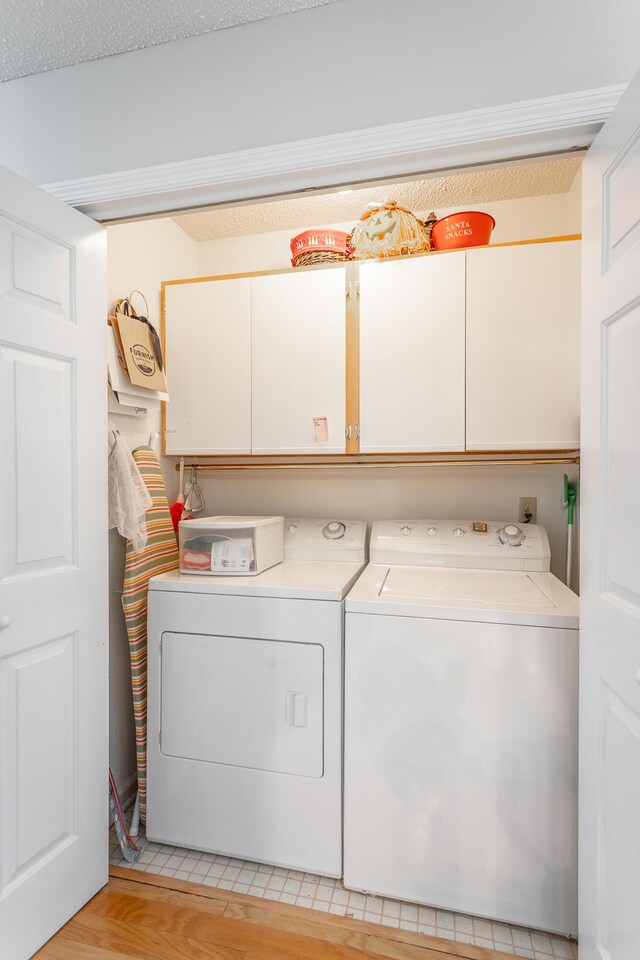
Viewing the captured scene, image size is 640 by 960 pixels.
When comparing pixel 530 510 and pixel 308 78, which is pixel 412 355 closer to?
pixel 530 510

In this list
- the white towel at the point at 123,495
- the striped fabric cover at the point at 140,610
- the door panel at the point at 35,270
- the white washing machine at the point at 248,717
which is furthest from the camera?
the striped fabric cover at the point at 140,610

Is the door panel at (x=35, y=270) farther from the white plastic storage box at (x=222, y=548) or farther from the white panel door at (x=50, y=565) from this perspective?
the white plastic storage box at (x=222, y=548)

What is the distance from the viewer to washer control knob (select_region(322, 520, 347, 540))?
2281mm

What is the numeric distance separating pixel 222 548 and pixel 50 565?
625mm

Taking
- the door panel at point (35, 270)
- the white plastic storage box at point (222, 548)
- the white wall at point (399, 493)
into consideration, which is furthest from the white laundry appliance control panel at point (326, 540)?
the door panel at point (35, 270)

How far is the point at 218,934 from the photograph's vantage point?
58.6 inches

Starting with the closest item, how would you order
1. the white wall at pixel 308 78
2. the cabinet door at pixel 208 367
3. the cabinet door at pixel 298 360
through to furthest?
the white wall at pixel 308 78 < the cabinet door at pixel 298 360 < the cabinet door at pixel 208 367

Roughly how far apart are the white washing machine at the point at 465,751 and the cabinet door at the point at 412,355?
2.25 ft

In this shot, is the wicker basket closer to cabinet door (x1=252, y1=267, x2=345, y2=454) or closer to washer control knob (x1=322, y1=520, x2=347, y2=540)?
cabinet door (x1=252, y1=267, x2=345, y2=454)

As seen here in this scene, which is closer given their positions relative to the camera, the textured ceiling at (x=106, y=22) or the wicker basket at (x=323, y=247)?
the textured ceiling at (x=106, y=22)

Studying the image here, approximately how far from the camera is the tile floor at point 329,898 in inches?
58.1

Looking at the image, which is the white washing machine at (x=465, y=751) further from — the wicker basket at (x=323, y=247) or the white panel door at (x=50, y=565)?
the wicker basket at (x=323, y=247)

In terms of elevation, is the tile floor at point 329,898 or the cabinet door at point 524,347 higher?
the cabinet door at point 524,347

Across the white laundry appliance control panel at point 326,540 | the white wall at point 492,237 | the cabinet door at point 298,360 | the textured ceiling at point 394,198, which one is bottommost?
the white laundry appliance control panel at point 326,540
